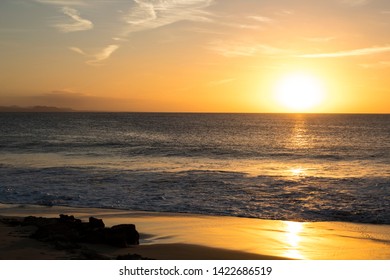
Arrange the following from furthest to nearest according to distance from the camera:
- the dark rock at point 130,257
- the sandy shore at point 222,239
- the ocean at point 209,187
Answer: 1. the ocean at point 209,187
2. the sandy shore at point 222,239
3. the dark rock at point 130,257

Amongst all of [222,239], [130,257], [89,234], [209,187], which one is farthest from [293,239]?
[209,187]

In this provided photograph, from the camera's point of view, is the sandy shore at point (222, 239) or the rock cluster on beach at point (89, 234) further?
the rock cluster on beach at point (89, 234)

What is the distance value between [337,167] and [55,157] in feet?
74.6

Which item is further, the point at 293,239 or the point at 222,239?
the point at 293,239

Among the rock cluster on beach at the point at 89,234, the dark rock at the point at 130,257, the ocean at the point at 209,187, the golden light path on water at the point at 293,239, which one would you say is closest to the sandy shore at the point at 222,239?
the golden light path on water at the point at 293,239

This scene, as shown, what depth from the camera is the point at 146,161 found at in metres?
35.1

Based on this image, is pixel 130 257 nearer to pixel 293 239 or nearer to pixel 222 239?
pixel 222 239

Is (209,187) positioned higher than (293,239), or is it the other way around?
(209,187)

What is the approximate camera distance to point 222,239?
11.5 metres

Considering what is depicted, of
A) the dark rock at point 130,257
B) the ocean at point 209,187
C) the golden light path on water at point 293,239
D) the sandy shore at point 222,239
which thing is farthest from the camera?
the ocean at point 209,187

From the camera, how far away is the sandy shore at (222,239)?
380 inches

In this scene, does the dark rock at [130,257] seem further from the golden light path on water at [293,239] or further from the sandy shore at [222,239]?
the golden light path on water at [293,239]

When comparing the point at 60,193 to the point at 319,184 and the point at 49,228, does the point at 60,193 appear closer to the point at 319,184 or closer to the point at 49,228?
the point at 49,228

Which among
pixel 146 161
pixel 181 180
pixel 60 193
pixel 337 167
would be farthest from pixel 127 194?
pixel 337 167
